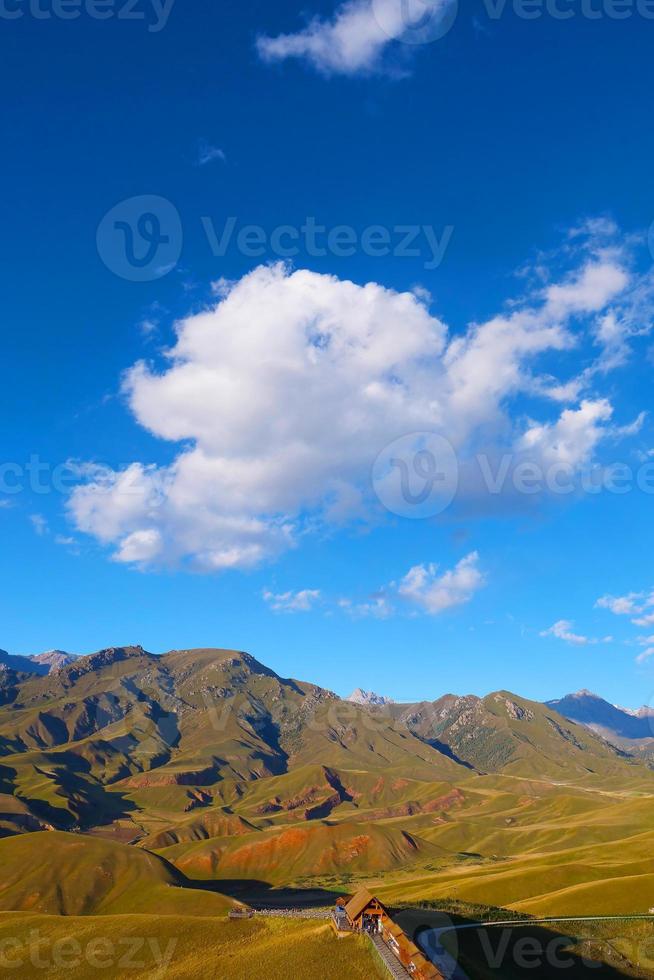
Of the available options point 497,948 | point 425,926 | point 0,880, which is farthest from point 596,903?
point 0,880

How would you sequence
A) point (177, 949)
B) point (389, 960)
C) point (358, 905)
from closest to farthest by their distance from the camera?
point (389, 960)
point (358, 905)
point (177, 949)

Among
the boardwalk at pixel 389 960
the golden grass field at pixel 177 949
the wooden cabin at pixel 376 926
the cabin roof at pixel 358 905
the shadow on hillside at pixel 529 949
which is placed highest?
the cabin roof at pixel 358 905

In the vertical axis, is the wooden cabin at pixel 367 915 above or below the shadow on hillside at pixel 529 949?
above

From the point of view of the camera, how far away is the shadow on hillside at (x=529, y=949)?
73938 mm

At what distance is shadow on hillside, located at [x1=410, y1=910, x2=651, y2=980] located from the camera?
2911 inches

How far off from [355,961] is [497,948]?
97.5ft

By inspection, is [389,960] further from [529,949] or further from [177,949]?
[529,949]

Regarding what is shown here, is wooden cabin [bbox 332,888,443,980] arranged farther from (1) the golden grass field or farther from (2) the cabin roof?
(1) the golden grass field

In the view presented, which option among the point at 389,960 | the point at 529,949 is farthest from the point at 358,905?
the point at 529,949

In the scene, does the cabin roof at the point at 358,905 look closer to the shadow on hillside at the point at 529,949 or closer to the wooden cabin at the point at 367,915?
the wooden cabin at the point at 367,915

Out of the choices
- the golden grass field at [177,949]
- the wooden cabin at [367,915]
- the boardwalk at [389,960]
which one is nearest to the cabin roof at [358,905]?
the wooden cabin at [367,915]

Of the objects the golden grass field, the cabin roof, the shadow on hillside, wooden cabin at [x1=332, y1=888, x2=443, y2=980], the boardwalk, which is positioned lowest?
the shadow on hillside

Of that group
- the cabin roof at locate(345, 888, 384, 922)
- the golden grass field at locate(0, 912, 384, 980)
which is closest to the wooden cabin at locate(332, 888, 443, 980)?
the cabin roof at locate(345, 888, 384, 922)

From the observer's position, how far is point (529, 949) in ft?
271
